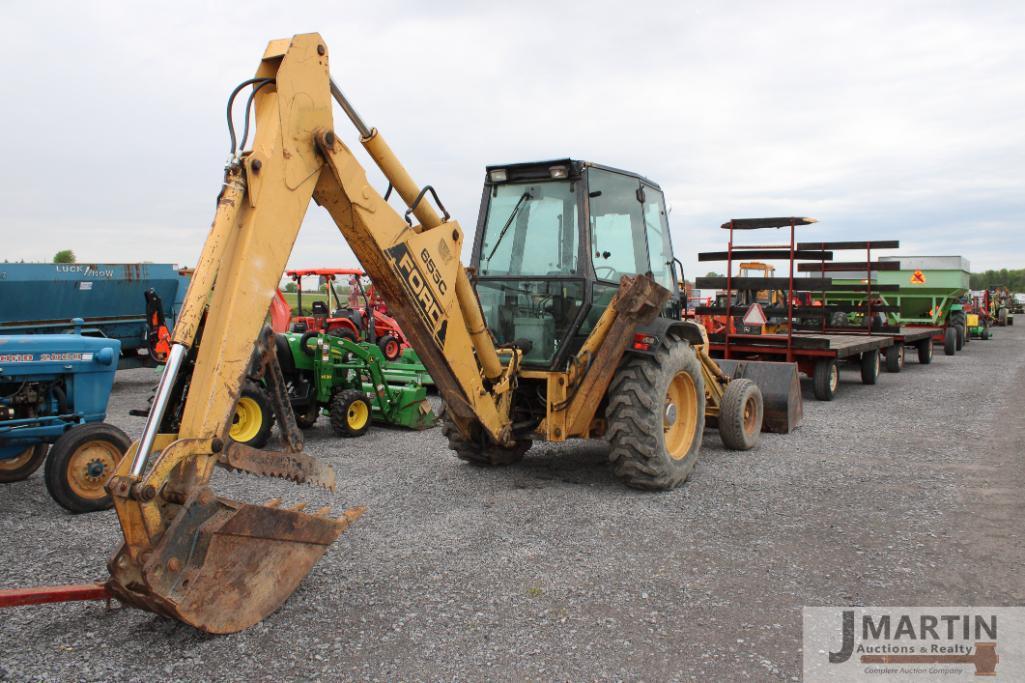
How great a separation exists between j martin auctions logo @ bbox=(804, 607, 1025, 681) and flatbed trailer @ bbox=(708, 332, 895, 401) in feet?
25.2

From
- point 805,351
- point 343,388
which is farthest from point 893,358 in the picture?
point 343,388

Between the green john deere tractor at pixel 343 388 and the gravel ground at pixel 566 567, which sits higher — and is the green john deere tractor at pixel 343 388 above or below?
above

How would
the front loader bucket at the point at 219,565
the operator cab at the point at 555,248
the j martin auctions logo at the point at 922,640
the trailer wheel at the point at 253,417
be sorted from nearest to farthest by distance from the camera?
the front loader bucket at the point at 219,565 → the j martin auctions logo at the point at 922,640 → the operator cab at the point at 555,248 → the trailer wheel at the point at 253,417

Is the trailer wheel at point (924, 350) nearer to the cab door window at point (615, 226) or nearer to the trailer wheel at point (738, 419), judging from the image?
the trailer wheel at point (738, 419)

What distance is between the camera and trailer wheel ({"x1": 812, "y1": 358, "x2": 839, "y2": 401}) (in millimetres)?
11539

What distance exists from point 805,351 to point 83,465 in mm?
9592

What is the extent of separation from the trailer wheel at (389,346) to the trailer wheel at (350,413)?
21.3 feet

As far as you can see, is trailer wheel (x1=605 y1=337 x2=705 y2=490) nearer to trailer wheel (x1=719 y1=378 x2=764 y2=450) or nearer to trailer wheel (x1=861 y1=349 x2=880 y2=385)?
trailer wheel (x1=719 y1=378 x2=764 y2=450)

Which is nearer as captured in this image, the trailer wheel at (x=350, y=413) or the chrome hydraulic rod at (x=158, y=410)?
the chrome hydraulic rod at (x=158, y=410)

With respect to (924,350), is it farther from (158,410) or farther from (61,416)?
(158,410)

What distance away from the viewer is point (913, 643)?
356cm

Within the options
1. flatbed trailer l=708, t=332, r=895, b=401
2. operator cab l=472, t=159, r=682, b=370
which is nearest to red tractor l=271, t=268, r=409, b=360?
flatbed trailer l=708, t=332, r=895, b=401

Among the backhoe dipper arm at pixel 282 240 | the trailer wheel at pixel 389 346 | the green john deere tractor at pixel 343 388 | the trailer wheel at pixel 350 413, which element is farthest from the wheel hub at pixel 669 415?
the trailer wheel at pixel 389 346

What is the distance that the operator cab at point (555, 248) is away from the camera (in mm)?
5938
